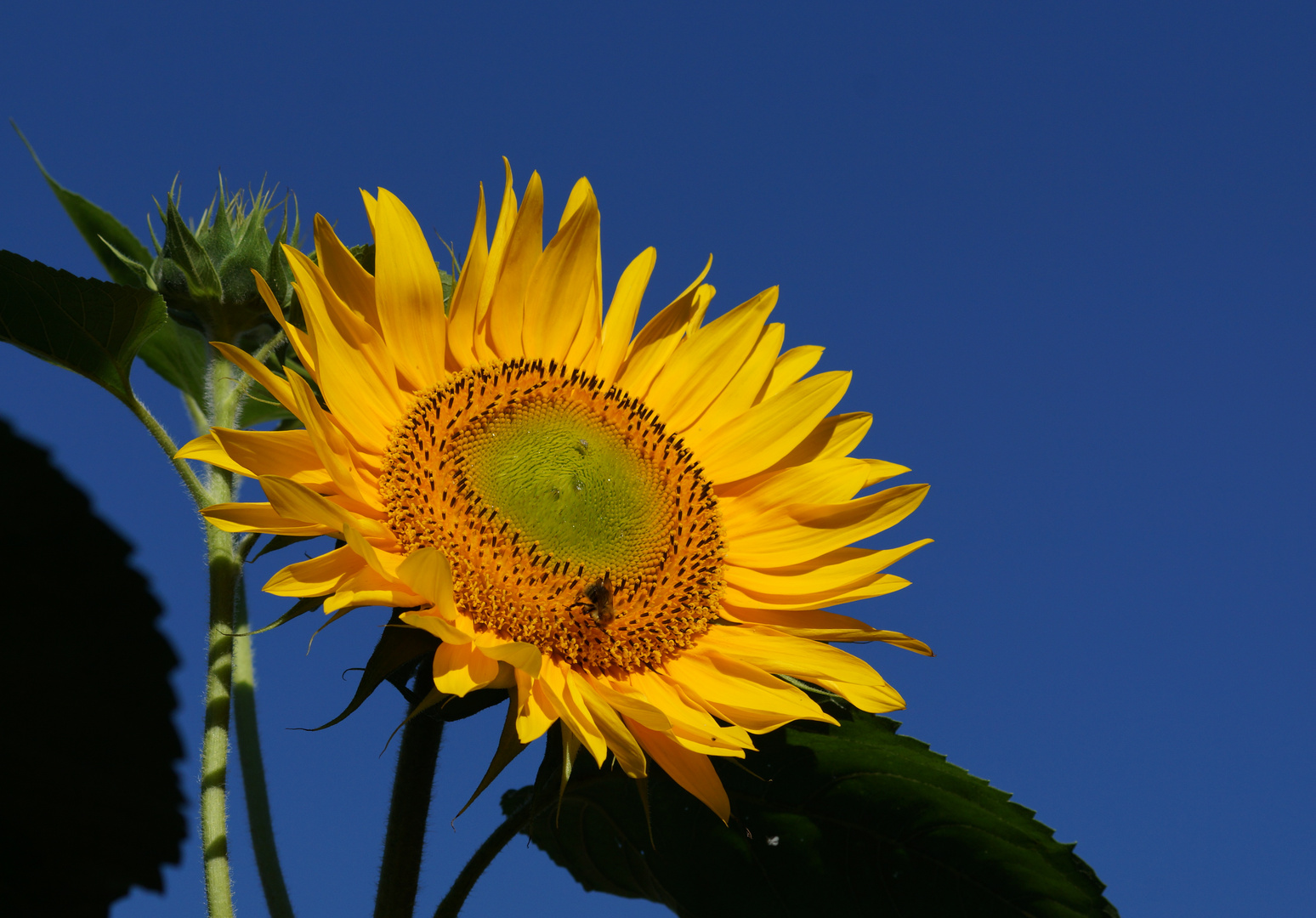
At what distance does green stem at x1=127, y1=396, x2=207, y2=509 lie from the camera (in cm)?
256

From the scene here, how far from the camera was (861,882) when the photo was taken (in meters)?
2.82

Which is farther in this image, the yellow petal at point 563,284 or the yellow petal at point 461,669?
the yellow petal at point 563,284

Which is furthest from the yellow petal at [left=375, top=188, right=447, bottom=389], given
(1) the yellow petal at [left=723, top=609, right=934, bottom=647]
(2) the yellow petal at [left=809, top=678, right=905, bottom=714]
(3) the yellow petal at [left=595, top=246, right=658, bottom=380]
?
(2) the yellow petal at [left=809, top=678, right=905, bottom=714]

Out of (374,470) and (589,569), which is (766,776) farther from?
(374,470)

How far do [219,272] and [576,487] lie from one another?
3.31 ft

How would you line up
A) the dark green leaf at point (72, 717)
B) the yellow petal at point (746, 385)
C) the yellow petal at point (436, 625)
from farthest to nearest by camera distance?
the yellow petal at point (746, 385) < the yellow petal at point (436, 625) < the dark green leaf at point (72, 717)

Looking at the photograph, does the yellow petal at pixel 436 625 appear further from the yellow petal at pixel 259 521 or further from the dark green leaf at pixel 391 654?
the yellow petal at pixel 259 521

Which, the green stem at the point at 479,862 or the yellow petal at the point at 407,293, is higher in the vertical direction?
the yellow petal at the point at 407,293

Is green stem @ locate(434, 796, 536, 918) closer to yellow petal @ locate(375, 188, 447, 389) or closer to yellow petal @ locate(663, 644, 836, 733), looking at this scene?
yellow petal @ locate(663, 644, 836, 733)

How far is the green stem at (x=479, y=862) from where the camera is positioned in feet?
8.40

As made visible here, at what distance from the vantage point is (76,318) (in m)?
2.57

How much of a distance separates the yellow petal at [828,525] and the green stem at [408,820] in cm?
101

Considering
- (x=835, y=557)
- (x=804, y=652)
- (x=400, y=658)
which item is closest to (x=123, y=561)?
(x=400, y=658)

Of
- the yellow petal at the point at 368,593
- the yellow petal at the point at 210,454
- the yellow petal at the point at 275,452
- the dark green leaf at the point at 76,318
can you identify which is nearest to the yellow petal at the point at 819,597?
the yellow petal at the point at 368,593
